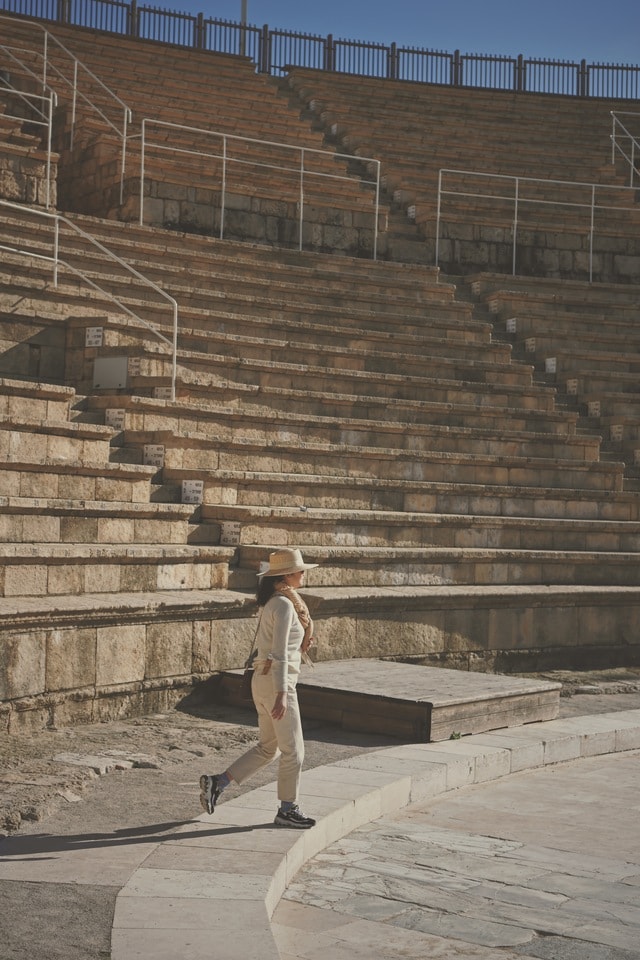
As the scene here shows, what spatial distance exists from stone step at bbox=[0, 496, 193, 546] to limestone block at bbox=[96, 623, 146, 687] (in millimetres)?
1020

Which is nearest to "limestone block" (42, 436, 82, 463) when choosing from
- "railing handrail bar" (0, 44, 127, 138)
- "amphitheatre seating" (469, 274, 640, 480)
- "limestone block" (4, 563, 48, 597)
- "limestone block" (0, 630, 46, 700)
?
"limestone block" (4, 563, 48, 597)

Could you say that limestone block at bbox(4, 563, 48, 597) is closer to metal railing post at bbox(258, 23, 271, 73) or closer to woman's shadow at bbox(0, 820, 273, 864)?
woman's shadow at bbox(0, 820, 273, 864)

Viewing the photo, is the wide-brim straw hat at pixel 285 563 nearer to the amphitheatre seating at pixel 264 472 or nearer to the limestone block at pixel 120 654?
the amphitheatre seating at pixel 264 472

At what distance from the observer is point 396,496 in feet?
37.5

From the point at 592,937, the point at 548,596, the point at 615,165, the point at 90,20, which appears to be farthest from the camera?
the point at 90,20

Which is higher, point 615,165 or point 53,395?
point 615,165

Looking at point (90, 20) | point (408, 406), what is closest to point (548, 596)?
point (408, 406)

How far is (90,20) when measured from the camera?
2291cm

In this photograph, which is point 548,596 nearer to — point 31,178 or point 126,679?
point 126,679

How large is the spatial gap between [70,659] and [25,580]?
0.63 meters

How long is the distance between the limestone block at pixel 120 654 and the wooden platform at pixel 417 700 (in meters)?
0.82

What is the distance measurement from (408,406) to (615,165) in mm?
9325

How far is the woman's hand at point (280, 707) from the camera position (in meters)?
5.65

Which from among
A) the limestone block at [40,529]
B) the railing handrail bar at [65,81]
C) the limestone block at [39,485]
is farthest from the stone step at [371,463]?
the railing handrail bar at [65,81]
